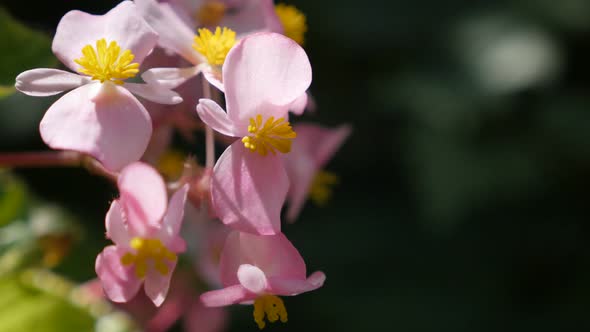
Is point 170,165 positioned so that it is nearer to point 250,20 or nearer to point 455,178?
point 250,20

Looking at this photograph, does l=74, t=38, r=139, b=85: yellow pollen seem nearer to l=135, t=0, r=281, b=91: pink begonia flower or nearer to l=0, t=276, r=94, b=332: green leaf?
l=135, t=0, r=281, b=91: pink begonia flower

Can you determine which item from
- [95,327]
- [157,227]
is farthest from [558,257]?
[157,227]

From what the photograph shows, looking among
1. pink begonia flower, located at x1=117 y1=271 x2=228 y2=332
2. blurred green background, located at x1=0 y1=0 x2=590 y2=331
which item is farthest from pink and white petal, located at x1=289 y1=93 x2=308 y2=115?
blurred green background, located at x1=0 y1=0 x2=590 y2=331

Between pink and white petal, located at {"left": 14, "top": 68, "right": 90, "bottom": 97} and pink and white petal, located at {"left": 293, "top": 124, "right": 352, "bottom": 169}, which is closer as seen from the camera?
pink and white petal, located at {"left": 14, "top": 68, "right": 90, "bottom": 97}

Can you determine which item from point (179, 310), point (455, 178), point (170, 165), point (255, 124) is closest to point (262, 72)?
point (255, 124)

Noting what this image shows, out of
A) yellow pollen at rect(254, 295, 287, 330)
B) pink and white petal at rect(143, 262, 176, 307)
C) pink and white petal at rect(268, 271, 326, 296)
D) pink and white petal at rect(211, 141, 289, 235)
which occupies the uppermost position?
pink and white petal at rect(211, 141, 289, 235)

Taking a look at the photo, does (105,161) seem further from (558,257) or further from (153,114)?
(558,257)

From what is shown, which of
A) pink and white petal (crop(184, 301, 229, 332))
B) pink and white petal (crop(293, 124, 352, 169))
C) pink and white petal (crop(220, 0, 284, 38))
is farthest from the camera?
pink and white petal (crop(184, 301, 229, 332))
